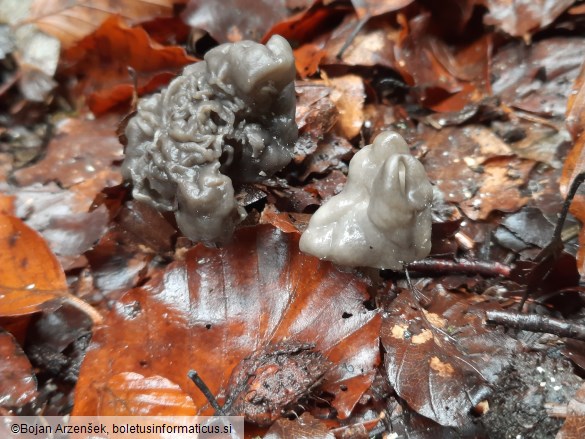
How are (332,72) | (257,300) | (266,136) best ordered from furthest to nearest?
(332,72)
(266,136)
(257,300)

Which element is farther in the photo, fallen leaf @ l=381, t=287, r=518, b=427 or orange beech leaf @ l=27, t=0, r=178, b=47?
orange beech leaf @ l=27, t=0, r=178, b=47

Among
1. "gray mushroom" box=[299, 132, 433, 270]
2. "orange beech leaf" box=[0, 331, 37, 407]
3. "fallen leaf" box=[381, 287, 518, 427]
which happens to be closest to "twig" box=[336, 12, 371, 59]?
"gray mushroom" box=[299, 132, 433, 270]

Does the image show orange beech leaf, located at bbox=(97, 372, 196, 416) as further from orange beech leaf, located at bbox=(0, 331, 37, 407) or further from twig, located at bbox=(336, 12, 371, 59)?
twig, located at bbox=(336, 12, 371, 59)

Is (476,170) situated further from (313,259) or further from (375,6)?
(375,6)

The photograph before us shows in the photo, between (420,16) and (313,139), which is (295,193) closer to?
(313,139)

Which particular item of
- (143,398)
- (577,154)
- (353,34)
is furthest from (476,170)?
(143,398)

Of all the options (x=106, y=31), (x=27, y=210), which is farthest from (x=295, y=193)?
(x=106, y=31)

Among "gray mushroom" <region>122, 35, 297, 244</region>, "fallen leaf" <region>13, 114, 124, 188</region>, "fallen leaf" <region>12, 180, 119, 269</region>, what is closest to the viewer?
"gray mushroom" <region>122, 35, 297, 244</region>
